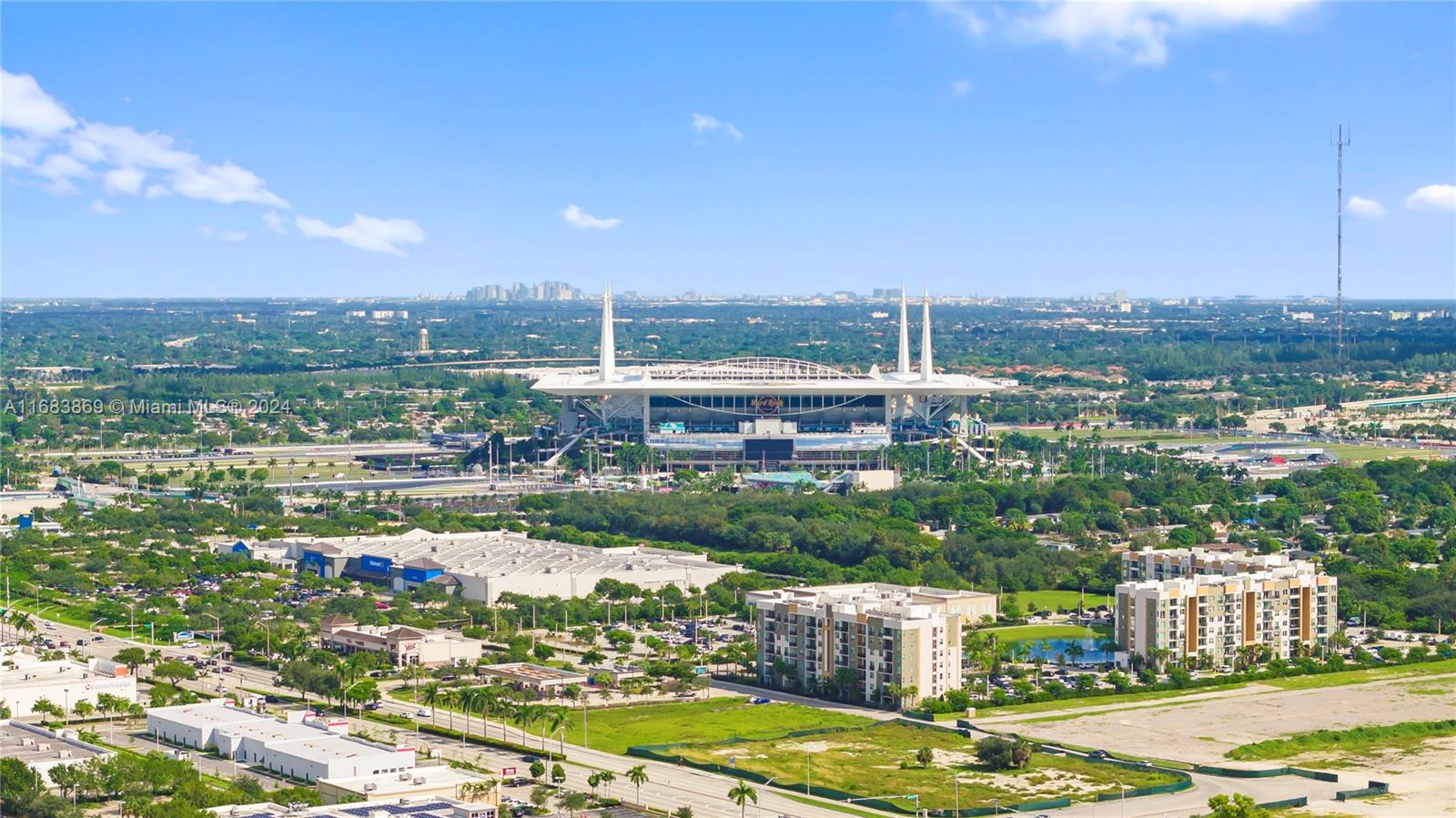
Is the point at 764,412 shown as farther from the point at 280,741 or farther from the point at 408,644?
the point at 280,741

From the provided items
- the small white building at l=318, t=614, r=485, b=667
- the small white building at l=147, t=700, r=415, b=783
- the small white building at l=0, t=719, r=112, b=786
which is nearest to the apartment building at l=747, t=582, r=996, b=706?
the small white building at l=318, t=614, r=485, b=667

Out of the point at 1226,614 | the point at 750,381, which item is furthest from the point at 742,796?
the point at 750,381

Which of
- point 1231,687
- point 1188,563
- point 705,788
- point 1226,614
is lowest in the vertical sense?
point 1231,687

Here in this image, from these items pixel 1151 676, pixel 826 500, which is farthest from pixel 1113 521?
pixel 1151 676

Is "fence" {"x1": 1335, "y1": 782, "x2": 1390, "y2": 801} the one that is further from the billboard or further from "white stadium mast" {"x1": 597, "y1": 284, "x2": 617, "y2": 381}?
"white stadium mast" {"x1": 597, "y1": 284, "x2": 617, "y2": 381}

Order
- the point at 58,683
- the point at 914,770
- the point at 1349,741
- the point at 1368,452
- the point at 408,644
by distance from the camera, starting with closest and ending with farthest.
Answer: the point at 914,770
the point at 1349,741
the point at 58,683
the point at 408,644
the point at 1368,452

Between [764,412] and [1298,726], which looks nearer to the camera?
[1298,726]

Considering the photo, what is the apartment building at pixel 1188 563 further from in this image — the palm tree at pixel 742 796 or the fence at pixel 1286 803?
the palm tree at pixel 742 796

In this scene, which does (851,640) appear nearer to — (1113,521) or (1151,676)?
(1151,676)
